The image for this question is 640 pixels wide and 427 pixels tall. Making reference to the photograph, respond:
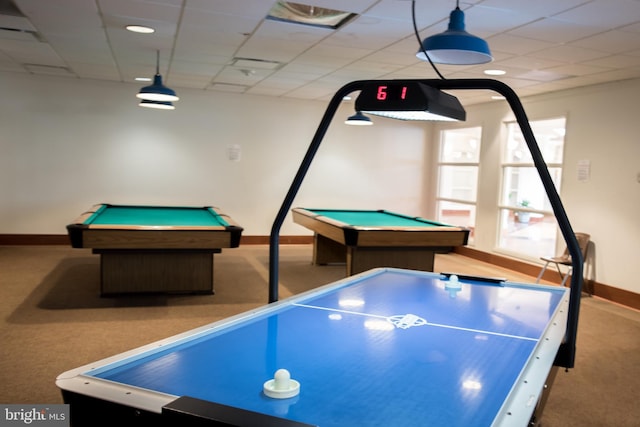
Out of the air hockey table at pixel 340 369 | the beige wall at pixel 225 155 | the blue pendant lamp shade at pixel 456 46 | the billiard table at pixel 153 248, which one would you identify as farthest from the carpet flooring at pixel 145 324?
the blue pendant lamp shade at pixel 456 46

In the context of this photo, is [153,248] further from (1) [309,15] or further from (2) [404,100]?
(2) [404,100]

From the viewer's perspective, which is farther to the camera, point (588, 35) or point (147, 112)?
point (147, 112)

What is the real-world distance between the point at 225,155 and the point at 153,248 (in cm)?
378

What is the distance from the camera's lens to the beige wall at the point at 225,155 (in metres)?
6.48

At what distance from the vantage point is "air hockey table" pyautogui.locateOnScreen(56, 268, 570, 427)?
1.34 m

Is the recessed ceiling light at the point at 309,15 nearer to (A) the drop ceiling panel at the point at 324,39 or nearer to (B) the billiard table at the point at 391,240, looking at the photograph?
(A) the drop ceiling panel at the point at 324,39

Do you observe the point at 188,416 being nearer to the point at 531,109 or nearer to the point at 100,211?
the point at 100,211

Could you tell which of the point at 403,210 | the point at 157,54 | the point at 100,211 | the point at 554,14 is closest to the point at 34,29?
the point at 157,54

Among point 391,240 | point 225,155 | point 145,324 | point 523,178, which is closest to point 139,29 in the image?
point 145,324

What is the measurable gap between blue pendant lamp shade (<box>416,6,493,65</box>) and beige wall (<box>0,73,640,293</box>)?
4.09 m

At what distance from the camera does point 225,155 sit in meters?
8.34

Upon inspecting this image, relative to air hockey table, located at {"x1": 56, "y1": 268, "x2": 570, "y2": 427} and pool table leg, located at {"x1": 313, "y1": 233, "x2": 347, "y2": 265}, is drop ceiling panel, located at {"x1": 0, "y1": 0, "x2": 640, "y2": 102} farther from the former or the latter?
air hockey table, located at {"x1": 56, "y1": 268, "x2": 570, "y2": 427}

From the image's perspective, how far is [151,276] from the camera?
5.11m

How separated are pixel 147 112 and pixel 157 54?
2540mm
